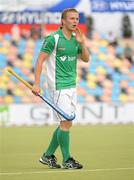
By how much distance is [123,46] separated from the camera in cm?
1812

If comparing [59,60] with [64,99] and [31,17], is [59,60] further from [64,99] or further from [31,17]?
[31,17]

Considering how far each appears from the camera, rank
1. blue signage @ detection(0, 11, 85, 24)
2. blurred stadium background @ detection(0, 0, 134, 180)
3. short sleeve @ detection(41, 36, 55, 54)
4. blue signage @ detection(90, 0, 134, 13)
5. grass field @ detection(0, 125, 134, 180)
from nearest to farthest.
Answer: grass field @ detection(0, 125, 134, 180)
short sleeve @ detection(41, 36, 55, 54)
blurred stadium background @ detection(0, 0, 134, 180)
blue signage @ detection(0, 11, 85, 24)
blue signage @ detection(90, 0, 134, 13)

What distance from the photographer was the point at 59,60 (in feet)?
25.3

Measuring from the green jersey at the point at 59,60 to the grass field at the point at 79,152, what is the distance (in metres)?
0.93

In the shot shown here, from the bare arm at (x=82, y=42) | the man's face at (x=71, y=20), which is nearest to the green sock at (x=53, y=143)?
the bare arm at (x=82, y=42)

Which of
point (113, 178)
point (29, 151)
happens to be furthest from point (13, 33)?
point (113, 178)

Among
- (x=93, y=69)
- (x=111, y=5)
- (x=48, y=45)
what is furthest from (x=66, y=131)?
(x=111, y=5)

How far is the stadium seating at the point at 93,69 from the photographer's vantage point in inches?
665

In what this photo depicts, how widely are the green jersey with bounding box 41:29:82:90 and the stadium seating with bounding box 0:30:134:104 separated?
8.78 meters

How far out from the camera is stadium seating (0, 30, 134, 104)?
55.4 feet

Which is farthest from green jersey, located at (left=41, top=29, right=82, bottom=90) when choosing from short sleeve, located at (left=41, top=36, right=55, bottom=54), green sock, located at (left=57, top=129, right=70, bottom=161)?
green sock, located at (left=57, top=129, right=70, bottom=161)

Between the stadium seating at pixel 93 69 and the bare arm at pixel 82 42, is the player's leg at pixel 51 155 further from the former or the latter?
the stadium seating at pixel 93 69

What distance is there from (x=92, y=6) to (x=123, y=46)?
1.28 m

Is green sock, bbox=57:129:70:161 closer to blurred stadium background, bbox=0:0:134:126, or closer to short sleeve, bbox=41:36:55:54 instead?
short sleeve, bbox=41:36:55:54
